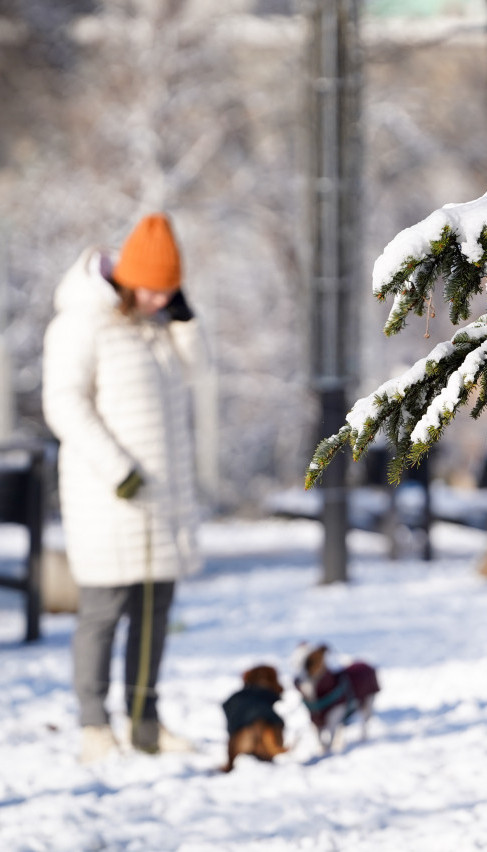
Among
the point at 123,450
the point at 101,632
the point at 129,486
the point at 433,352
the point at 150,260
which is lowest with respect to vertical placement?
the point at 101,632

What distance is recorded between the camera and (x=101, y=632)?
12.7 feet

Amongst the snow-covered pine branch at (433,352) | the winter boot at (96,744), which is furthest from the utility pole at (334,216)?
the snow-covered pine branch at (433,352)

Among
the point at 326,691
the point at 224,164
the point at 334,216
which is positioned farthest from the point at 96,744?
the point at 224,164

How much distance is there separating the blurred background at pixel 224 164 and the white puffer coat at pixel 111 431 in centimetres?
1007

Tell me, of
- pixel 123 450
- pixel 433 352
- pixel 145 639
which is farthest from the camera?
pixel 145 639

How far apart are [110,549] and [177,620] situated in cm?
286

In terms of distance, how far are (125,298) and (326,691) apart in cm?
135

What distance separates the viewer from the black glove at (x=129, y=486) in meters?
3.76

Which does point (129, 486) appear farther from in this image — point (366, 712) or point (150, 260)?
point (366, 712)

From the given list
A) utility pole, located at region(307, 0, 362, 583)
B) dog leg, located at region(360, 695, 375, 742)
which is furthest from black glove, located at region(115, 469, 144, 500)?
utility pole, located at region(307, 0, 362, 583)

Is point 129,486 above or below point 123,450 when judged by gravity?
below

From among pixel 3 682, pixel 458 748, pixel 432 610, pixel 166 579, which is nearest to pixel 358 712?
pixel 458 748

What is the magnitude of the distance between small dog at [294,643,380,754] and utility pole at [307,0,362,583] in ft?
9.95

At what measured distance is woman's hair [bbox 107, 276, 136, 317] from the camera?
12.6ft
